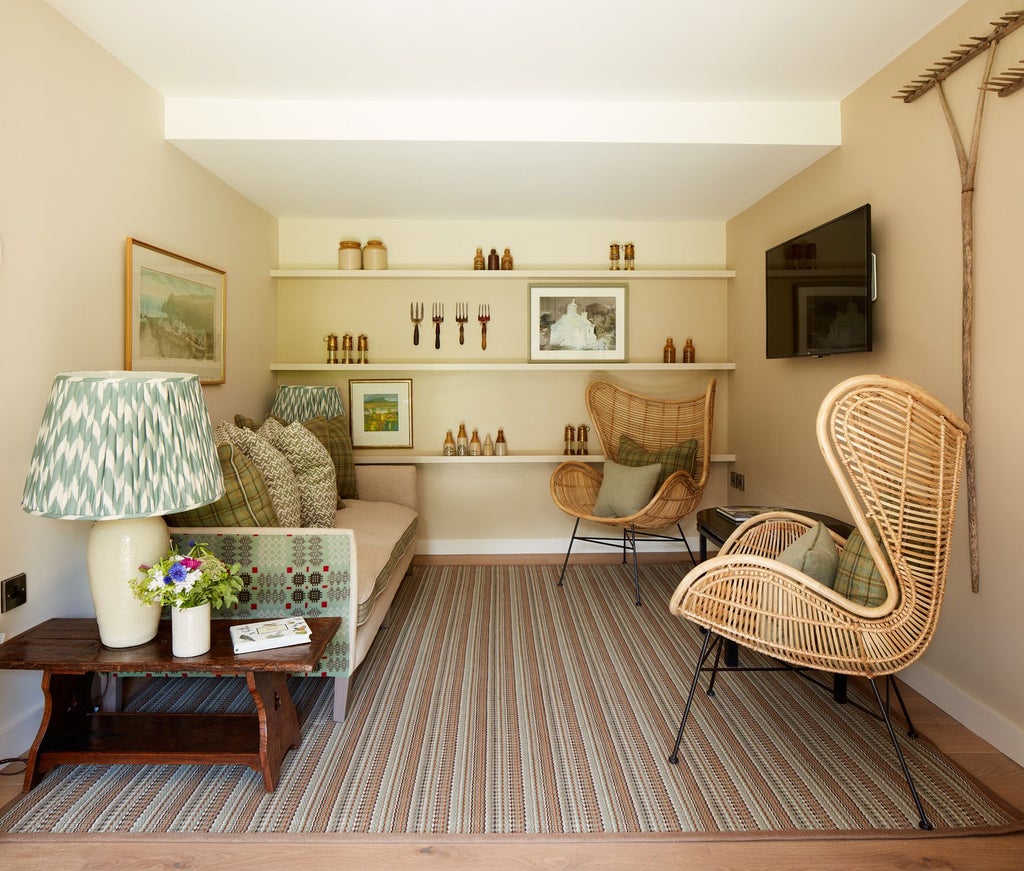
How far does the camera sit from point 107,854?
5.44ft

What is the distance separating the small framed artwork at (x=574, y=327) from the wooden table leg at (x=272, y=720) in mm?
2996

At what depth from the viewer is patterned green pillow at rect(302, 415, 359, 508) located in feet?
12.6

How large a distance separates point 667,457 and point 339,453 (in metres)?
2.03

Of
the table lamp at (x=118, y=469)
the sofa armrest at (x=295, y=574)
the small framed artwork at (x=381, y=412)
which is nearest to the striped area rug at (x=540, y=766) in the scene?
the sofa armrest at (x=295, y=574)

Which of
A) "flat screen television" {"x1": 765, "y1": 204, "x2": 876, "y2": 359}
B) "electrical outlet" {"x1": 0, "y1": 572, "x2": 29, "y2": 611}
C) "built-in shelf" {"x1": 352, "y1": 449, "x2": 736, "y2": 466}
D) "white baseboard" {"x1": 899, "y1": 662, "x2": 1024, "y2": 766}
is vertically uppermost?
"flat screen television" {"x1": 765, "y1": 204, "x2": 876, "y2": 359}

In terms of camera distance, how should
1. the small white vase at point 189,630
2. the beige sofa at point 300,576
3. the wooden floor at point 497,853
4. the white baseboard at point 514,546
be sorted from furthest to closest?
the white baseboard at point 514,546 → the beige sofa at point 300,576 → the small white vase at point 189,630 → the wooden floor at point 497,853

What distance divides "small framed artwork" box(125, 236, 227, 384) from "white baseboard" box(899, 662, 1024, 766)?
341 centimetres

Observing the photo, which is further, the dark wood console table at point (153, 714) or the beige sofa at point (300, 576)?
the beige sofa at point (300, 576)

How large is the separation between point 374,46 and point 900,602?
8.66ft

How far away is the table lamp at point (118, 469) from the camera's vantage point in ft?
5.82

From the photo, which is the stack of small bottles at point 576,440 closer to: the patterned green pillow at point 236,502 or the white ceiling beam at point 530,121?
the white ceiling beam at point 530,121

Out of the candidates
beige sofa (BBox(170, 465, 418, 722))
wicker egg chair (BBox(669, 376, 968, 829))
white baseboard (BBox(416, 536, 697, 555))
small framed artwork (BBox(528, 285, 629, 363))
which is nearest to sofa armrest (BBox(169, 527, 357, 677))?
beige sofa (BBox(170, 465, 418, 722))

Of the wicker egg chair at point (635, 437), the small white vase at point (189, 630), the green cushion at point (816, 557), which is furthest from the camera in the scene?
the wicker egg chair at point (635, 437)

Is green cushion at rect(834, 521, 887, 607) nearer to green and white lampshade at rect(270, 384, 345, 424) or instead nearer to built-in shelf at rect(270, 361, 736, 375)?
built-in shelf at rect(270, 361, 736, 375)
